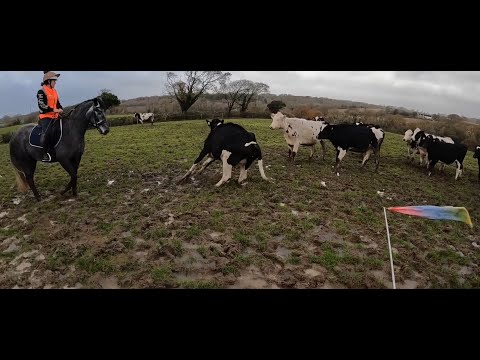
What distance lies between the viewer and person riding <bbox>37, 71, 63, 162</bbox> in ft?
16.0

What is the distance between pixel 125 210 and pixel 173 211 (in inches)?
30.3

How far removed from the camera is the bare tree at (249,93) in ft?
36.0

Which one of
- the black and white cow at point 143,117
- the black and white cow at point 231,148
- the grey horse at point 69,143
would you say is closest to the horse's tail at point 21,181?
the grey horse at point 69,143

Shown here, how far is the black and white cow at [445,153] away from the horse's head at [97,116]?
760 centimetres

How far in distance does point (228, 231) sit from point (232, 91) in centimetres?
890

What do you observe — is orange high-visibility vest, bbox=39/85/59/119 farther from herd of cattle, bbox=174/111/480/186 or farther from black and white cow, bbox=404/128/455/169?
black and white cow, bbox=404/128/455/169

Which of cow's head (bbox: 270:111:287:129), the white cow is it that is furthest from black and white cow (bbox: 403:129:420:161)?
cow's head (bbox: 270:111:287:129)

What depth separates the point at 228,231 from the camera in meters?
4.52

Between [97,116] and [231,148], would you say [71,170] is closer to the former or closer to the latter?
[97,116]

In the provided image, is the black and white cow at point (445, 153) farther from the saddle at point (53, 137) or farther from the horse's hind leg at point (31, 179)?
the horse's hind leg at point (31, 179)
